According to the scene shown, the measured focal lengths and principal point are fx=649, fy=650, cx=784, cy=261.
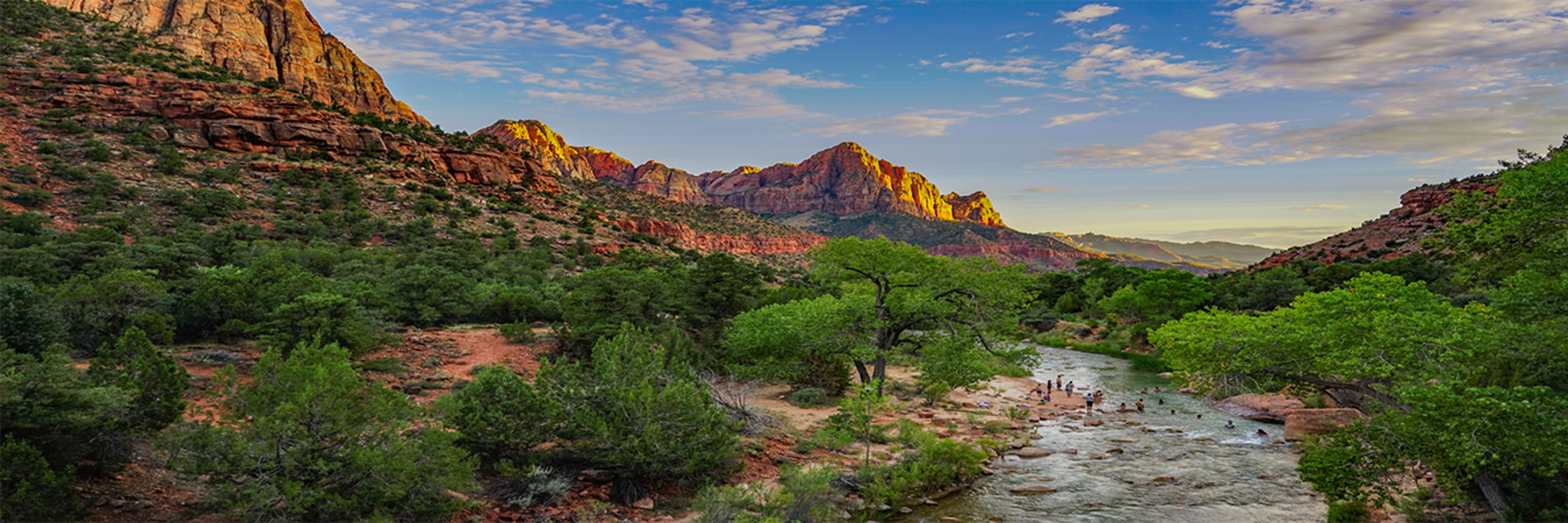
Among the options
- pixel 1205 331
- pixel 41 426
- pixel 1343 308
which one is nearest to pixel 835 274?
pixel 1205 331

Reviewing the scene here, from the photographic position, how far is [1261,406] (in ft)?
95.1

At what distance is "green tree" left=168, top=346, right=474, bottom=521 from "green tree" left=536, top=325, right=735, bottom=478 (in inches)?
133

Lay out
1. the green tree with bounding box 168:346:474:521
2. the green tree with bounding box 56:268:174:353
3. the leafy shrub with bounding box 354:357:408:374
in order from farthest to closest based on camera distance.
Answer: the leafy shrub with bounding box 354:357:408:374, the green tree with bounding box 56:268:174:353, the green tree with bounding box 168:346:474:521

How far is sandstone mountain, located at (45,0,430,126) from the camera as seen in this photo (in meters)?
87.4

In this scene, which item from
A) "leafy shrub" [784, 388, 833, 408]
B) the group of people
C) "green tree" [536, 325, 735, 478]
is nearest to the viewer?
"green tree" [536, 325, 735, 478]

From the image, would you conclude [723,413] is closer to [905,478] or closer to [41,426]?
[905,478]

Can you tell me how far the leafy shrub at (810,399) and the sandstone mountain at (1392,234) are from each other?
276ft

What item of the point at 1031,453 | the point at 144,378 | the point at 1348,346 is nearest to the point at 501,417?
the point at 144,378

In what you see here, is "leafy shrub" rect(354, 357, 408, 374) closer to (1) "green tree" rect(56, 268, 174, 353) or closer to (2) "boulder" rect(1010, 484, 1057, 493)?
(1) "green tree" rect(56, 268, 174, 353)

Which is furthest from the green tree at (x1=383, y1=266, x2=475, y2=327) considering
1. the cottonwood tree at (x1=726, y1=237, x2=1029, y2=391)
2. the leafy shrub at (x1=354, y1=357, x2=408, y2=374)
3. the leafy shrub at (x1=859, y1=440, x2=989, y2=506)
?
the leafy shrub at (x1=859, y1=440, x2=989, y2=506)

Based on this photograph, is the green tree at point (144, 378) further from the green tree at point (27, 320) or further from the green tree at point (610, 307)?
the green tree at point (610, 307)

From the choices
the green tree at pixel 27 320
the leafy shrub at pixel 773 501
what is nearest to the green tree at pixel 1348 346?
the leafy shrub at pixel 773 501

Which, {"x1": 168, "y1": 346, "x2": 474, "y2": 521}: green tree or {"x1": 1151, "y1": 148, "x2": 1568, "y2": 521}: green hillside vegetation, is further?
{"x1": 1151, "y1": 148, "x2": 1568, "y2": 521}: green hillside vegetation

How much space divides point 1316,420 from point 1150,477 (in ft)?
33.6
